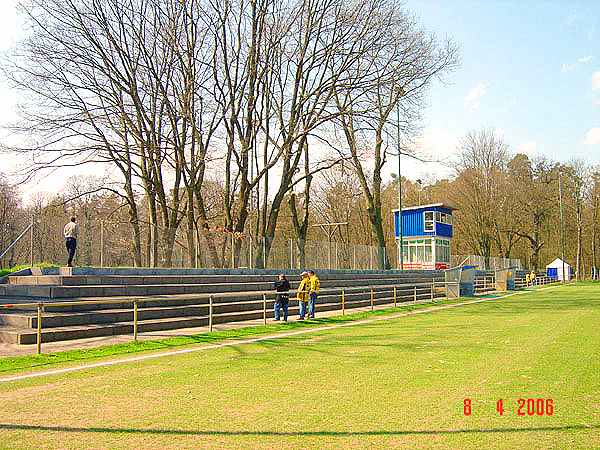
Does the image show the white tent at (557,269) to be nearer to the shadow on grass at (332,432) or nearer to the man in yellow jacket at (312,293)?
the man in yellow jacket at (312,293)

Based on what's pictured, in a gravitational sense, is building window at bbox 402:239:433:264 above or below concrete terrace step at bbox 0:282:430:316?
above

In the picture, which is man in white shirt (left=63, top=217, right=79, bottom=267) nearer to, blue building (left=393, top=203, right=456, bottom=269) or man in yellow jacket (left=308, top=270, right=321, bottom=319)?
man in yellow jacket (left=308, top=270, right=321, bottom=319)

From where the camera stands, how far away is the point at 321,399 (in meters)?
8.52

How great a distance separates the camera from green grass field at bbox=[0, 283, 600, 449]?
6488mm

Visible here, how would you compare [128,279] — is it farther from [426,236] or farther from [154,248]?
[426,236]

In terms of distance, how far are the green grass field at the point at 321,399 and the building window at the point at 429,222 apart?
4208 cm

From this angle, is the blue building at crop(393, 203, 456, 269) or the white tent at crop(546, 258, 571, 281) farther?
the white tent at crop(546, 258, 571, 281)

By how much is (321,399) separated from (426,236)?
50.2 m

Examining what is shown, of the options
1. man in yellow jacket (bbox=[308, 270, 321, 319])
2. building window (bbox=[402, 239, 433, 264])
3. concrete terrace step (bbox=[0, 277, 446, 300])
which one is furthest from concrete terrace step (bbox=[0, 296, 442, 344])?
building window (bbox=[402, 239, 433, 264])

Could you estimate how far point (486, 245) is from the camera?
71.6m

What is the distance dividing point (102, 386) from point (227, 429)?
11.9ft

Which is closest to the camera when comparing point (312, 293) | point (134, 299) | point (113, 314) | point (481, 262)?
point (134, 299)

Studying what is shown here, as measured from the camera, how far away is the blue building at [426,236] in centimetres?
5688

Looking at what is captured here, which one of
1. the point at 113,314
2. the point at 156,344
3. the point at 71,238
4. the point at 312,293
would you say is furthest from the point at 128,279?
the point at 156,344
